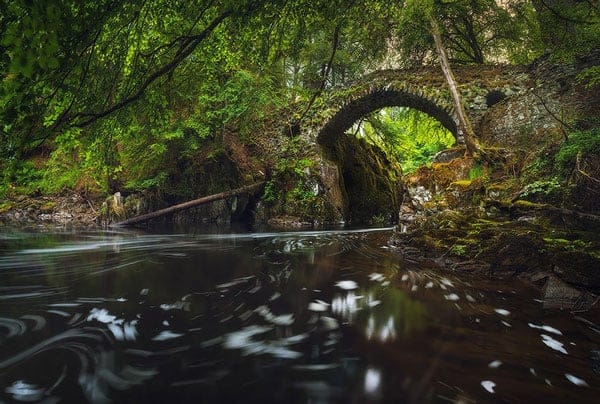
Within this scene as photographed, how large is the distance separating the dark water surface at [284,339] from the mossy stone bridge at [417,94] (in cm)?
872

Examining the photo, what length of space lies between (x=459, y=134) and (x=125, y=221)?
1115 centimetres

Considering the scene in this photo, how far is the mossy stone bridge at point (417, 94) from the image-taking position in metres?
11.3

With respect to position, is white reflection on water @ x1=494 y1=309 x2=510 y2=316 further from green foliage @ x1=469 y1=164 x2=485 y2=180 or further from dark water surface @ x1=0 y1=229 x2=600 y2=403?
green foliage @ x1=469 y1=164 x2=485 y2=180

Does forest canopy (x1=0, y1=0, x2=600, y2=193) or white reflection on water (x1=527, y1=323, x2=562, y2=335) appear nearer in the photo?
forest canopy (x1=0, y1=0, x2=600, y2=193)

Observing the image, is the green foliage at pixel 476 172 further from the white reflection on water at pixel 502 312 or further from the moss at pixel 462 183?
the white reflection on water at pixel 502 312

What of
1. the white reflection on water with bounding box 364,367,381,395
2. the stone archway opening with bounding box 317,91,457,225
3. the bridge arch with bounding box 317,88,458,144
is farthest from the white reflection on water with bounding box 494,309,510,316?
the stone archway opening with bounding box 317,91,457,225

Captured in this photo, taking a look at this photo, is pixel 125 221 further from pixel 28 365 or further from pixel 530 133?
pixel 530 133

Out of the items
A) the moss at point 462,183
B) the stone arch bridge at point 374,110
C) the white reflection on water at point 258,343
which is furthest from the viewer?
the stone arch bridge at point 374,110

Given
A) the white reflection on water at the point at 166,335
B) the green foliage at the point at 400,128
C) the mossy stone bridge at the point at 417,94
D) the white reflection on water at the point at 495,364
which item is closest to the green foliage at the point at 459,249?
the white reflection on water at the point at 495,364

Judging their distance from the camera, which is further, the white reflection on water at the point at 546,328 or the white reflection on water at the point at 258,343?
the white reflection on water at the point at 546,328

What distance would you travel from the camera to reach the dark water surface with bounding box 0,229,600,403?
6.25 ft

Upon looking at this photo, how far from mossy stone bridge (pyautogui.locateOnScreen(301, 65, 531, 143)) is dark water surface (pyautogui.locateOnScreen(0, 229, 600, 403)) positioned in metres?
8.72

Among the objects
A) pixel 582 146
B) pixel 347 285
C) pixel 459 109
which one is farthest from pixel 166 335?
pixel 459 109

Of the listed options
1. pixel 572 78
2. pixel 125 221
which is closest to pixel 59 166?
pixel 125 221
